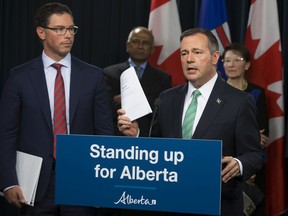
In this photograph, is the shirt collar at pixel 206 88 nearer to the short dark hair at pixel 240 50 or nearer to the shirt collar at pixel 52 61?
the shirt collar at pixel 52 61

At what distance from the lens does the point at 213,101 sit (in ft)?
7.85

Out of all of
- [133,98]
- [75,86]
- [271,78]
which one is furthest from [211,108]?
[271,78]

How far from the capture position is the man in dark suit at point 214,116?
2.33m

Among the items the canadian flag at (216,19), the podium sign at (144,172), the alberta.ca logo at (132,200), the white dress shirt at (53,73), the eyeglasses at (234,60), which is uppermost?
the canadian flag at (216,19)

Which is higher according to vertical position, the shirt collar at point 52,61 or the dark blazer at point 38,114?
the shirt collar at point 52,61

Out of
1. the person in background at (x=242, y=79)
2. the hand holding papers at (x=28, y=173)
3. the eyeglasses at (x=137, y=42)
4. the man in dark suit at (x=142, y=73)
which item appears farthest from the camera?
the eyeglasses at (x=137, y=42)

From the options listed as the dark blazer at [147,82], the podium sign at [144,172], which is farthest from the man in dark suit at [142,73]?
the podium sign at [144,172]

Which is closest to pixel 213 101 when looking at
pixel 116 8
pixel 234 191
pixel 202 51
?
pixel 202 51

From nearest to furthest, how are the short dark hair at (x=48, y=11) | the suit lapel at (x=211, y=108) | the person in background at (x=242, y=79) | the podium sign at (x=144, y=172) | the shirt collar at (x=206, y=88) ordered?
the podium sign at (x=144, y=172) → the suit lapel at (x=211, y=108) → the shirt collar at (x=206, y=88) → the short dark hair at (x=48, y=11) → the person in background at (x=242, y=79)

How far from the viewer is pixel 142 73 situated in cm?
454

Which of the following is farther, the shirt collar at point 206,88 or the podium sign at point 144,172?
the shirt collar at point 206,88

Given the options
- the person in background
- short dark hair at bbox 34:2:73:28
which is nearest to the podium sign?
short dark hair at bbox 34:2:73:28

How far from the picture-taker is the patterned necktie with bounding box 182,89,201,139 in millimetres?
2361

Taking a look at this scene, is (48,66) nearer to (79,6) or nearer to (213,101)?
(213,101)
